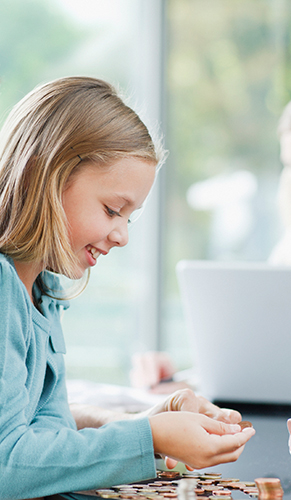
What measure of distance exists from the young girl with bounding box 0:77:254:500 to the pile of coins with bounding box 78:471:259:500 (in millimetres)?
18

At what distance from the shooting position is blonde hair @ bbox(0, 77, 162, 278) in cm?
69

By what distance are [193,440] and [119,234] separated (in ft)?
0.99

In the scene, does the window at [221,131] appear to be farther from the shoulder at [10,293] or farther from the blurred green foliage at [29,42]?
the shoulder at [10,293]

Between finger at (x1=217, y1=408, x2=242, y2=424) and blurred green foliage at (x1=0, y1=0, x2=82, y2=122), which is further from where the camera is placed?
blurred green foliage at (x1=0, y1=0, x2=82, y2=122)

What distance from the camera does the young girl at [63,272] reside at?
55cm

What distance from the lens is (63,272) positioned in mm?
732

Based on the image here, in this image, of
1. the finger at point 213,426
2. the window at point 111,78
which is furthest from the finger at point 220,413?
the window at point 111,78

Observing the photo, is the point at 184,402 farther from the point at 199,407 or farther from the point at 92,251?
the point at 92,251

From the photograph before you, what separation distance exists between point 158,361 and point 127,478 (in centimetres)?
78

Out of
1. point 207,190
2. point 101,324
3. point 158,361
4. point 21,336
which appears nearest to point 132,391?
point 158,361

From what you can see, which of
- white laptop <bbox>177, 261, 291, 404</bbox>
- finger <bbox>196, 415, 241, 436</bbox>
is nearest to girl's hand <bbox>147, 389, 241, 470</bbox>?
finger <bbox>196, 415, 241, 436</bbox>

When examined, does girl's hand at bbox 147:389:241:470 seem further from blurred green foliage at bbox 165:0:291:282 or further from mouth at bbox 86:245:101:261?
blurred green foliage at bbox 165:0:291:282

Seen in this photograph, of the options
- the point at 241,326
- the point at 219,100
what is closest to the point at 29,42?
the point at 219,100

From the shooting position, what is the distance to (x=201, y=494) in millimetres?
558
